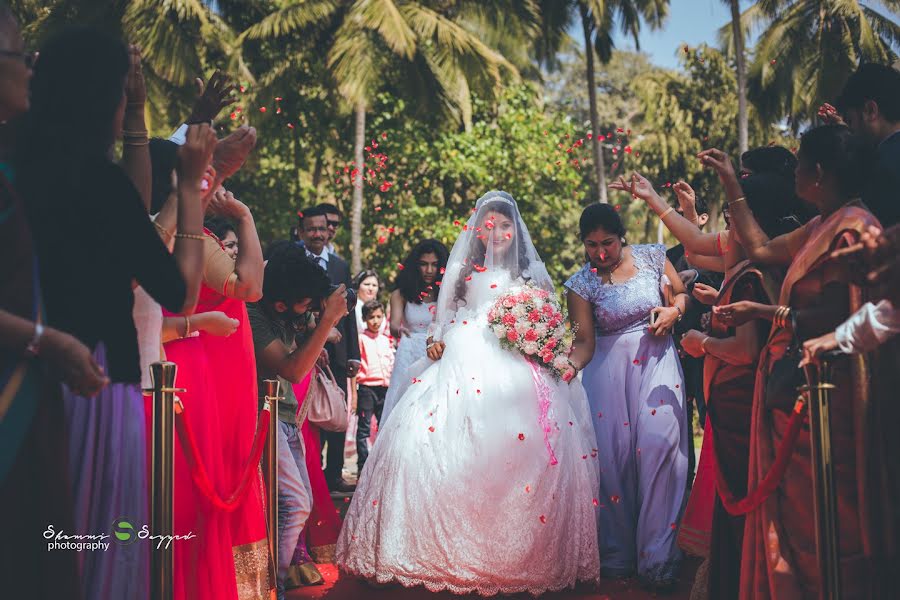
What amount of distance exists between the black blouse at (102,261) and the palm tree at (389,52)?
15126 mm

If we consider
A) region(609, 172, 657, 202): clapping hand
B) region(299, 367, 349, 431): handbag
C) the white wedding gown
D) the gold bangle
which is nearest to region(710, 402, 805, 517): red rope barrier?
the white wedding gown

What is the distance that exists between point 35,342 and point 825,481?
8.51 feet

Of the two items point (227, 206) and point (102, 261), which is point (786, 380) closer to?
point (227, 206)

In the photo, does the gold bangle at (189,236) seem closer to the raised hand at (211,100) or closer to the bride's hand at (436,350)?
the raised hand at (211,100)

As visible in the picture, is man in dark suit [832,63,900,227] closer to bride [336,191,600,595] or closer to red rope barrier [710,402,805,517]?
red rope barrier [710,402,805,517]

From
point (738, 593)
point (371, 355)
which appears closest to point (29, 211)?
point (738, 593)

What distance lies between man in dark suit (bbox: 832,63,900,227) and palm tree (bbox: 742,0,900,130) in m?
21.8

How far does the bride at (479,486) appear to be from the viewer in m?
5.24

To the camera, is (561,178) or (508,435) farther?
(561,178)

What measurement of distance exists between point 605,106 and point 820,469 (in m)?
34.5

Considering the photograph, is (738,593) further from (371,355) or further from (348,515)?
(371,355)

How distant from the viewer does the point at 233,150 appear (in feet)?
11.5

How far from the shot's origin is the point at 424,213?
19109 millimetres

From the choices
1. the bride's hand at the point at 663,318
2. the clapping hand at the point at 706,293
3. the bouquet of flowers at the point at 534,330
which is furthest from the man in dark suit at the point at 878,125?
the bouquet of flowers at the point at 534,330
